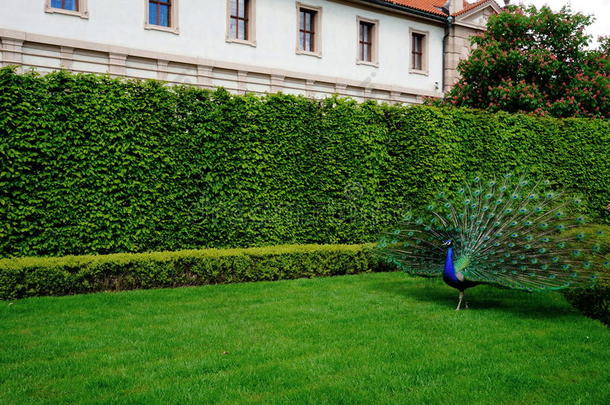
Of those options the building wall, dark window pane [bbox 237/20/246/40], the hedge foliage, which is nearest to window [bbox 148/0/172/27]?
the building wall

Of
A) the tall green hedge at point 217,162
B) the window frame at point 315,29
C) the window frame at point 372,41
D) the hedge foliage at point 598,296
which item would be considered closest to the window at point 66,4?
the window frame at point 315,29

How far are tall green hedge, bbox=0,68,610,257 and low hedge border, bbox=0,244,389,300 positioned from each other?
67 centimetres

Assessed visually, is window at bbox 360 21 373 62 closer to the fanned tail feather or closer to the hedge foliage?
the fanned tail feather

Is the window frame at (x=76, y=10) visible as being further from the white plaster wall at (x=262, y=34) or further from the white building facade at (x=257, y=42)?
the white plaster wall at (x=262, y=34)

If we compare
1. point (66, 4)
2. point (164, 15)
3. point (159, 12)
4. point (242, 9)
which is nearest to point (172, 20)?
point (164, 15)

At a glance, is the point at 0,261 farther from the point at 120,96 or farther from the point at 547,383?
the point at 547,383

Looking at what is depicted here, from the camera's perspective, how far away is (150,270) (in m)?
9.82

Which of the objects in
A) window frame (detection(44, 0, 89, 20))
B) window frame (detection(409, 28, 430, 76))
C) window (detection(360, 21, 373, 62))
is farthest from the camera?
window frame (detection(409, 28, 430, 76))

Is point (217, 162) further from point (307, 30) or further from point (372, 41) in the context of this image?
point (372, 41)

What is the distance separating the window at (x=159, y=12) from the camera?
66.6 ft

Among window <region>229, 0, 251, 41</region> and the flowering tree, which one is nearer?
the flowering tree

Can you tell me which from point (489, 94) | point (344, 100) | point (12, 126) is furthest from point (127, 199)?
point (489, 94)

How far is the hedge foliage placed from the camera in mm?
7219

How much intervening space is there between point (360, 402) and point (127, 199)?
7.41 m
